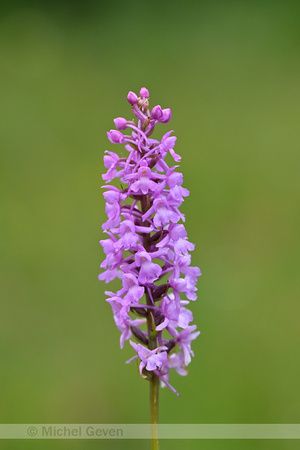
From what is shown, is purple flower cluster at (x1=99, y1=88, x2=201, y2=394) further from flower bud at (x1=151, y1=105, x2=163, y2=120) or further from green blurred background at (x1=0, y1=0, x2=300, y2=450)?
green blurred background at (x1=0, y1=0, x2=300, y2=450)

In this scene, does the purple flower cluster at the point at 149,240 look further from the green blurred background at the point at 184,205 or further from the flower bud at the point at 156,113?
the green blurred background at the point at 184,205

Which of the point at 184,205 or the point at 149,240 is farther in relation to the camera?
the point at 184,205

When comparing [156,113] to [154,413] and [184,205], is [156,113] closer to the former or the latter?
[154,413]

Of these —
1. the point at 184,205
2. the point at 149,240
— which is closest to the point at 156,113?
the point at 149,240

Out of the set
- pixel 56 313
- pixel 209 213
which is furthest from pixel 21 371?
pixel 209 213

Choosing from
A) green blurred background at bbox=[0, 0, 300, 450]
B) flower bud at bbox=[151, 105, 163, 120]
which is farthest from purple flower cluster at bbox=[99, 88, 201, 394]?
green blurred background at bbox=[0, 0, 300, 450]
